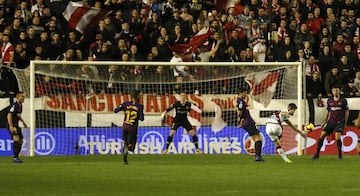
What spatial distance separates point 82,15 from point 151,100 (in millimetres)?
3225

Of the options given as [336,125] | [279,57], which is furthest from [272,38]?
[336,125]

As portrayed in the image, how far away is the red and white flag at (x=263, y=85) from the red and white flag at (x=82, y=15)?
4731 mm

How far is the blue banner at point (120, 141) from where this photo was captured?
Result: 27438 mm

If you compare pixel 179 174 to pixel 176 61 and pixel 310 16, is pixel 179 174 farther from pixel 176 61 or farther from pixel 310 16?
pixel 310 16

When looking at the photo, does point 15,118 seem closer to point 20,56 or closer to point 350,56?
point 20,56

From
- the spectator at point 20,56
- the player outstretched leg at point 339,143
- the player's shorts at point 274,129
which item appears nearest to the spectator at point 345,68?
the player outstretched leg at point 339,143

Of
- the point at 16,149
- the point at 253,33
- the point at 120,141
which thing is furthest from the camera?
the point at 253,33

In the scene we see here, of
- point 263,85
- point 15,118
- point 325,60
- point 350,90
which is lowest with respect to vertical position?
point 15,118

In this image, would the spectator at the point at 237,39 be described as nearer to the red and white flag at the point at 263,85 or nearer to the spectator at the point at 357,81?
the red and white flag at the point at 263,85

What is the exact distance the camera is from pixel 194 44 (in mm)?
29188

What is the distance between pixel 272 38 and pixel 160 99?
3.97 metres

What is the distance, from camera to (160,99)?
28719mm

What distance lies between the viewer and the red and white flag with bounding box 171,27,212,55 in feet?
95.2

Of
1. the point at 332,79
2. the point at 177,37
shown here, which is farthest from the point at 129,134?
the point at 332,79
